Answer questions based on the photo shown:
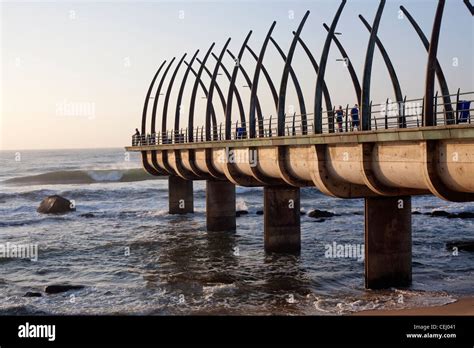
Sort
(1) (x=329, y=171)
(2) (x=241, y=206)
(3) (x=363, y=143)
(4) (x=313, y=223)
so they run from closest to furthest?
(3) (x=363, y=143) < (1) (x=329, y=171) < (4) (x=313, y=223) < (2) (x=241, y=206)

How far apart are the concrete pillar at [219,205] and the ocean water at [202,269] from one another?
1213 mm

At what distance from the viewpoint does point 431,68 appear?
666 inches

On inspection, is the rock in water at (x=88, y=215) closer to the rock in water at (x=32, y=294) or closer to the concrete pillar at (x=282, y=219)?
the concrete pillar at (x=282, y=219)

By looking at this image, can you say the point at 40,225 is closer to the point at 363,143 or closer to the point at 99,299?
the point at 99,299

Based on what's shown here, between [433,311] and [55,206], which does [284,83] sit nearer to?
[433,311]

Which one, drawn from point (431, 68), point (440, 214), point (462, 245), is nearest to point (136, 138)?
point (440, 214)

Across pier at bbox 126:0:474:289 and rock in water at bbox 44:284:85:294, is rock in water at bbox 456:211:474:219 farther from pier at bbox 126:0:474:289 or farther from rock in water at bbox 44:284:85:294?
rock in water at bbox 44:284:85:294

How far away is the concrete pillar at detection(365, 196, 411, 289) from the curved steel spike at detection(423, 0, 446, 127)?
5727mm

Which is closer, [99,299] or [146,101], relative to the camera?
[99,299]

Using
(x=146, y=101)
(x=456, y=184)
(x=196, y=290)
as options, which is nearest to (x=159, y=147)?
(x=146, y=101)

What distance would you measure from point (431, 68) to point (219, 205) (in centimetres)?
2526

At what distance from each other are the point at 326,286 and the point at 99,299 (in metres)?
8.71

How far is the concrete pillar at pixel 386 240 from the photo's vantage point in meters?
22.2

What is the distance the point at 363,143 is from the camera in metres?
19.3
